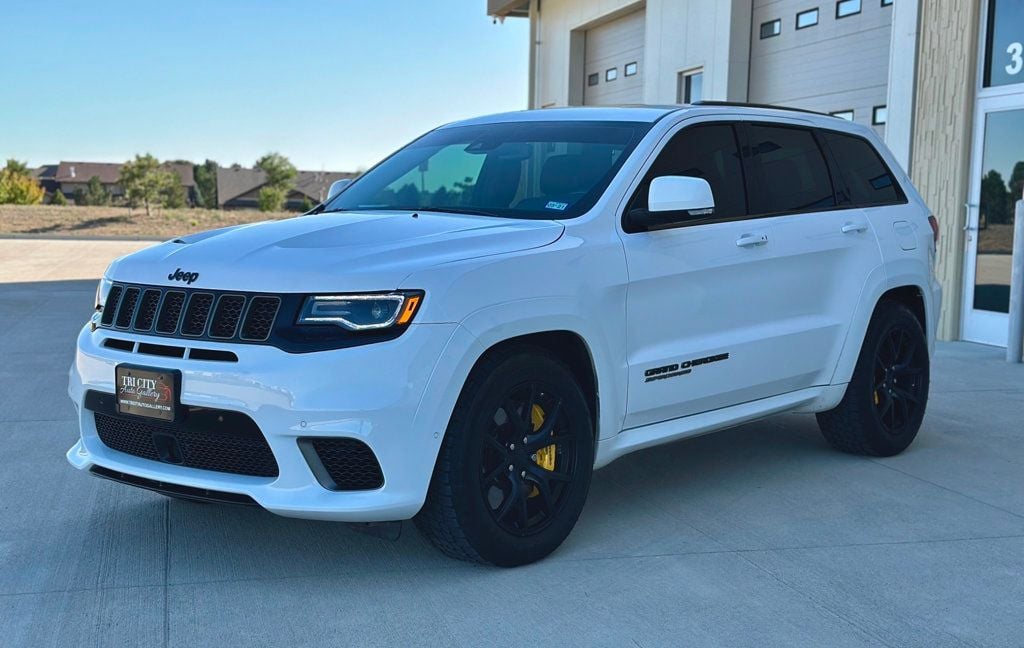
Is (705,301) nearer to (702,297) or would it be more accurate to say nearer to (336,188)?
(702,297)

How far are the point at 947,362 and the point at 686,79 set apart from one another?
25.7ft

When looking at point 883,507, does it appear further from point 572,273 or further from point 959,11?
point 959,11

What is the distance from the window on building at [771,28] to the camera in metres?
13.8

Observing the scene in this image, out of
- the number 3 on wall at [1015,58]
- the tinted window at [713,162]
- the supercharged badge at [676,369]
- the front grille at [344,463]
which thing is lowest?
the front grille at [344,463]

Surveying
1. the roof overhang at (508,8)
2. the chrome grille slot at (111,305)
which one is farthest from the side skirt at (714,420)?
the roof overhang at (508,8)

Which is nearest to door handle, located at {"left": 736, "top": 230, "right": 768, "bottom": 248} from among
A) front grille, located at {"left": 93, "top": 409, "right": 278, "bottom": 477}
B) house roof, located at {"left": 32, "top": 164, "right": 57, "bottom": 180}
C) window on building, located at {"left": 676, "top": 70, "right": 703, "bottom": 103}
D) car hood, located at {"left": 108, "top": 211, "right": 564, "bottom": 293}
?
car hood, located at {"left": 108, "top": 211, "right": 564, "bottom": 293}

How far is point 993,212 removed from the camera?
33.1 ft

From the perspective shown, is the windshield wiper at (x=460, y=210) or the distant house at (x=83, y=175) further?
the distant house at (x=83, y=175)

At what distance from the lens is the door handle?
489 cm

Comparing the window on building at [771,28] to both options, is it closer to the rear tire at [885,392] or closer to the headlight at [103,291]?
the rear tire at [885,392]

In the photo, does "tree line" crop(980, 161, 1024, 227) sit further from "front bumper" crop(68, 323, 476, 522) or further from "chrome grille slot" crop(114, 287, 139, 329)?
"chrome grille slot" crop(114, 287, 139, 329)

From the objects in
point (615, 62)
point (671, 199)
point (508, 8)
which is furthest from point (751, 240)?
point (508, 8)

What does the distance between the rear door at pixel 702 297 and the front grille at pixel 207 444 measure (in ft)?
5.02

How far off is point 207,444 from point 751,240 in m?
2.57
